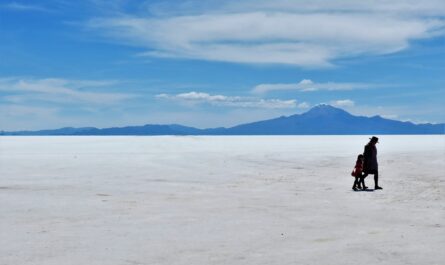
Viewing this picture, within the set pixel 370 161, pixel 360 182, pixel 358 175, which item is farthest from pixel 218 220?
pixel 370 161

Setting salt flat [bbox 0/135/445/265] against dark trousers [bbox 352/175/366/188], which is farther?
dark trousers [bbox 352/175/366/188]

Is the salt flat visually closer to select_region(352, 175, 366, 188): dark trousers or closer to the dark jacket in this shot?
select_region(352, 175, 366, 188): dark trousers

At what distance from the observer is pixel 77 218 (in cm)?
1284

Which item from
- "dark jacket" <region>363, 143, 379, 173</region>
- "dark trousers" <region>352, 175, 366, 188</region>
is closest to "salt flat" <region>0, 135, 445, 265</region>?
"dark trousers" <region>352, 175, 366, 188</region>

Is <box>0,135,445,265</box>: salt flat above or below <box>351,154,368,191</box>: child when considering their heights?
below

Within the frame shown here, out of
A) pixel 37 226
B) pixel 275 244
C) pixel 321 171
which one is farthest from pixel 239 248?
pixel 321 171

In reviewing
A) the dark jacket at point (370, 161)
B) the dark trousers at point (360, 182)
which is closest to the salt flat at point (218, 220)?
the dark trousers at point (360, 182)

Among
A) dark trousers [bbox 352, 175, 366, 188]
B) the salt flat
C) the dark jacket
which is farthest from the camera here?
the dark jacket

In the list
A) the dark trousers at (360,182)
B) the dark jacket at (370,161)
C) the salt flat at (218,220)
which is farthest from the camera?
the dark jacket at (370,161)

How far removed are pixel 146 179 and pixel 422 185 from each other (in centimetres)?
1038

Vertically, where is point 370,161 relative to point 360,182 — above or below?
above

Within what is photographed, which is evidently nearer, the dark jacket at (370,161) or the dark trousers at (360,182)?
the dark trousers at (360,182)

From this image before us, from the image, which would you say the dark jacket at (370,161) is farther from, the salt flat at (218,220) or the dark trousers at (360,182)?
the salt flat at (218,220)

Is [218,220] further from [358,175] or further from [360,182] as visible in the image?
[360,182]
